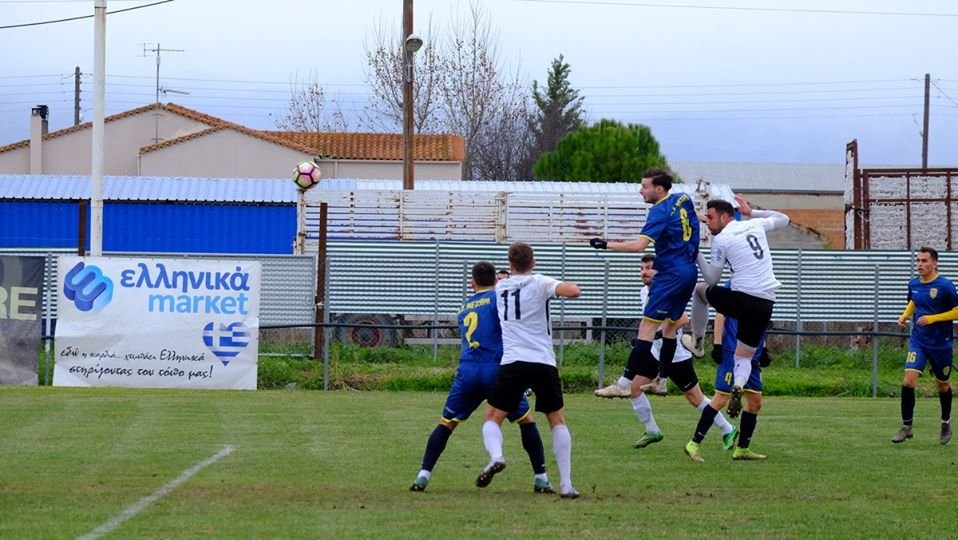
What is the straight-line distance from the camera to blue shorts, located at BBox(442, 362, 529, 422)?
33.0ft

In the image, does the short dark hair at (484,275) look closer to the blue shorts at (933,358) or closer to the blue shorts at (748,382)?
the blue shorts at (748,382)

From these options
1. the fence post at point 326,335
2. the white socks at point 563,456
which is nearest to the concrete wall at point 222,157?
the fence post at point 326,335

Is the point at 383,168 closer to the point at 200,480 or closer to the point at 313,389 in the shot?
the point at 313,389

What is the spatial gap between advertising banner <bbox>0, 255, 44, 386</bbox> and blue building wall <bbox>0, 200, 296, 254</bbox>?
1297 centimetres

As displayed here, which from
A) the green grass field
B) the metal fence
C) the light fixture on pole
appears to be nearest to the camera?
the green grass field

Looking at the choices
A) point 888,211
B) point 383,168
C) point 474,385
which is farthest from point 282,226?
point 474,385

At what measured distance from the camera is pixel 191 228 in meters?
35.0

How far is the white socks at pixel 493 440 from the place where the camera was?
9800 mm

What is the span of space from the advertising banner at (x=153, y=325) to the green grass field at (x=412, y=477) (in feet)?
12.1

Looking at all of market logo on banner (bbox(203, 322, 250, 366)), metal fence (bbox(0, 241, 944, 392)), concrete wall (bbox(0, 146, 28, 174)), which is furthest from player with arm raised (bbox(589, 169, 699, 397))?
concrete wall (bbox(0, 146, 28, 174))

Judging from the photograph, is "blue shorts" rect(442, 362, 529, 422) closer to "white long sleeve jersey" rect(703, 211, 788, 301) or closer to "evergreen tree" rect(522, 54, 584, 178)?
"white long sleeve jersey" rect(703, 211, 788, 301)

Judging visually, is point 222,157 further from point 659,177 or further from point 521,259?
point 521,259

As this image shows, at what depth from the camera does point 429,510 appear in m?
9.05

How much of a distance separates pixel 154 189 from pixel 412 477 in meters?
27.3
